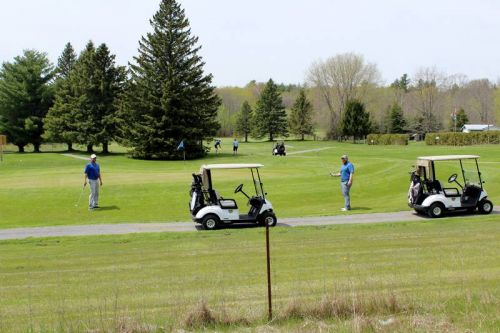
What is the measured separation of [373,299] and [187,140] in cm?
4705

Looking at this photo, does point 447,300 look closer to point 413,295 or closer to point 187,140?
point 413,295

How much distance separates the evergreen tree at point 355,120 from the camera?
289ft

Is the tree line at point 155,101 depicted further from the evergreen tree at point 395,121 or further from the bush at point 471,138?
the bush at point 471,138

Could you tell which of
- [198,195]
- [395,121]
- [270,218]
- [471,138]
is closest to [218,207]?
[198,195]

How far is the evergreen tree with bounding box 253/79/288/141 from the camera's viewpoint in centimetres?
9606

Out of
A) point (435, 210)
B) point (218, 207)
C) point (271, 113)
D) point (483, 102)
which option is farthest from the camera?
point (483, 102)

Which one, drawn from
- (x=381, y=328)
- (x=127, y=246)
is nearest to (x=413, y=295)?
(x=381, y=328)

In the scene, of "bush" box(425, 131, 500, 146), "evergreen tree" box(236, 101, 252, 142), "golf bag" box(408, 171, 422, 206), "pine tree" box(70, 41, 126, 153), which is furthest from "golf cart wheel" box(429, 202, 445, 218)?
"evergreen tree" box(236, 101, 252, 142)

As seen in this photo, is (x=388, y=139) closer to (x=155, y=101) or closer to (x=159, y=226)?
(x=155, y=101)

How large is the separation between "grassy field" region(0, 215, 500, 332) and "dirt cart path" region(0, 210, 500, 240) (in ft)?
3.65

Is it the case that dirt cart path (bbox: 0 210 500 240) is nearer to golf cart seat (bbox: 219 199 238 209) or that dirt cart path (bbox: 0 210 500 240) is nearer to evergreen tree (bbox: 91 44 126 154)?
golf cart seat (bbox: 219 199 238 209)

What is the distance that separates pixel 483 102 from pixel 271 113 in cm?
6634

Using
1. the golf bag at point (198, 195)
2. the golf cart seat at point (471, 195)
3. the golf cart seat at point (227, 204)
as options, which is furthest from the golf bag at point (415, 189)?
the golf bag at point (198, 195)

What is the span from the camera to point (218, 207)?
49.8 feet
